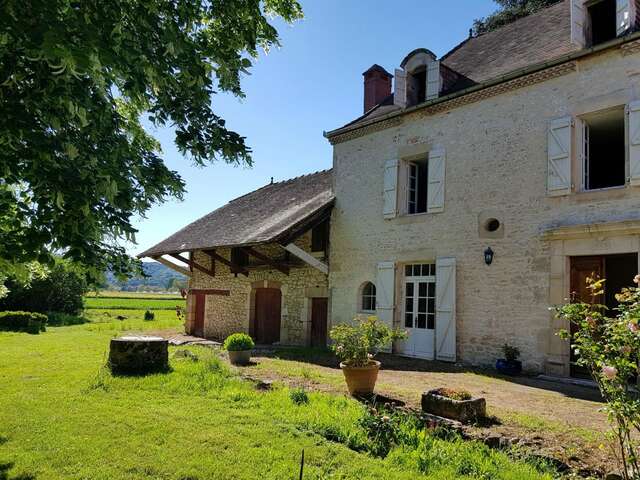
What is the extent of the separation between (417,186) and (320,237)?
3.04 m

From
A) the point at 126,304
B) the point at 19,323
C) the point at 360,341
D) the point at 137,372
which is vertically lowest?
the point at 126,304

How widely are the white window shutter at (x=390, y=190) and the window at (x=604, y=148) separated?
3902mm

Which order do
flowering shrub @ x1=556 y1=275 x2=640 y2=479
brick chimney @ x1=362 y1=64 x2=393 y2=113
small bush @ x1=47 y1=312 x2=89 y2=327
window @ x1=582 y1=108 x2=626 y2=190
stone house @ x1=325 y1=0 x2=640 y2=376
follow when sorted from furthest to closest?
1. small bush @ x1=47 y1=312 x2=89 y2=327
2. brick chimney @ x1=362 y1=64 x2=393 y2=113
3. window @ x1=582 y1=108 x2=626 y2=190
4. stone house @ x1=325 y1=0 x2=640 y2=376
5. flowering shrub @ x1=556 y1=275 x2=640 y2=479

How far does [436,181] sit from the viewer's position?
10266 millimetres

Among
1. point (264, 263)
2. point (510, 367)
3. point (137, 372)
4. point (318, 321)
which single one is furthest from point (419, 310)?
point (137, 372)

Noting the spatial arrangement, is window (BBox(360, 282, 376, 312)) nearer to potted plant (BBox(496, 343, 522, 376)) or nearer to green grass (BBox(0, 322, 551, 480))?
potted plant (BBox(496, 343, 522, 376))

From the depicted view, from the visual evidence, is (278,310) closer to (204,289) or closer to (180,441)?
(204,289)

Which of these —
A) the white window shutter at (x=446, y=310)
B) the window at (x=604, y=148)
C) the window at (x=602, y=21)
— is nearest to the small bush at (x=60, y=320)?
the white window shutter at (x=446, y=310)

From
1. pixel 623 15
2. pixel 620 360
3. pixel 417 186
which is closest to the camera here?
pixel 620 360

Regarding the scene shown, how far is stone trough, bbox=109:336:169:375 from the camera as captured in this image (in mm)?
7531

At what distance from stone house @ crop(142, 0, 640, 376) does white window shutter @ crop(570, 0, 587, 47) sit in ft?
0.08

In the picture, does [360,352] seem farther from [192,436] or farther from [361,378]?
[192,436]

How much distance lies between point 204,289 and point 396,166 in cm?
892

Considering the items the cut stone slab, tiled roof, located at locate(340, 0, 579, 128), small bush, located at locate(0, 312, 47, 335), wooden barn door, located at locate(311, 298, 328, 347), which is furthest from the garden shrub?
the cut stone slab
